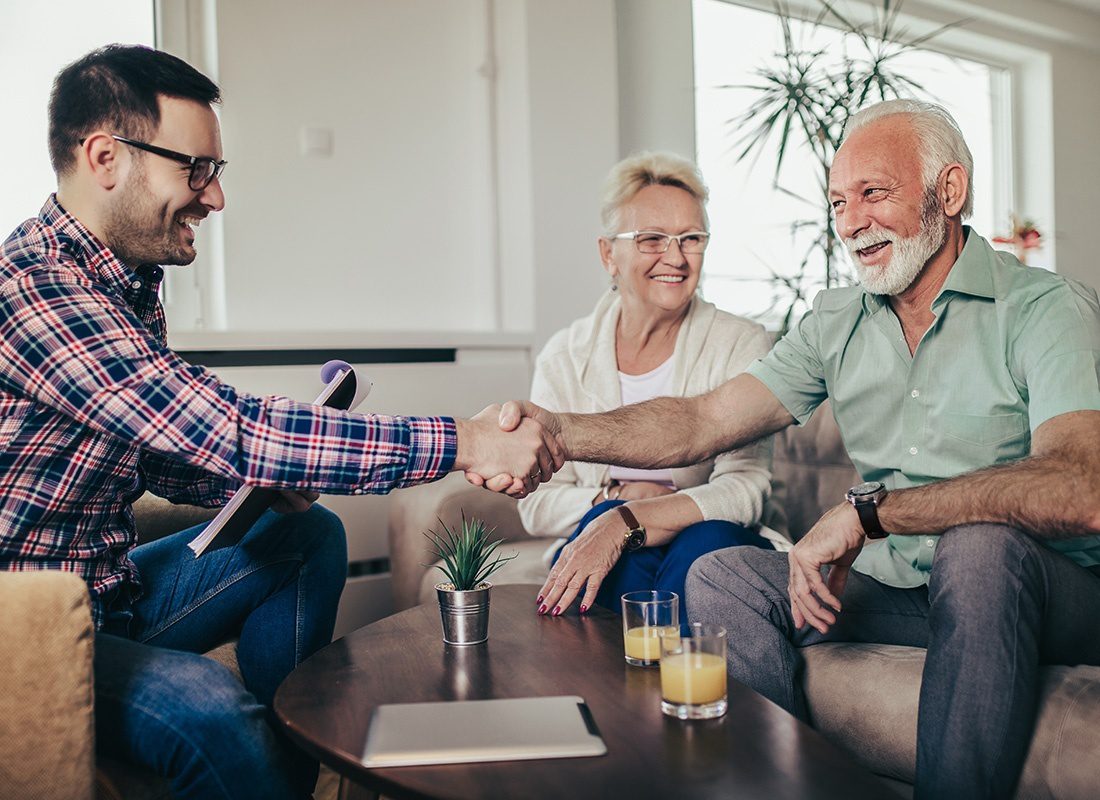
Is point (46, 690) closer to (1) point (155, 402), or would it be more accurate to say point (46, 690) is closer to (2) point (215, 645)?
(1) point (155, 402)

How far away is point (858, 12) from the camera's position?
187 inches

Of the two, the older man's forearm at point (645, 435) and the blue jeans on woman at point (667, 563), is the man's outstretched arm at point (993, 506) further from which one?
the older man's forearm at point (645, 435)

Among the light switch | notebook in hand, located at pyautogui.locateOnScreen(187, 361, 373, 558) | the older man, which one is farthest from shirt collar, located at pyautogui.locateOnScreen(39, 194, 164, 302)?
the light switch

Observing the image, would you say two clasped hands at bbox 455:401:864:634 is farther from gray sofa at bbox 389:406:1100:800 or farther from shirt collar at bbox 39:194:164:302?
shirt collar at bbox 39:194:164:302

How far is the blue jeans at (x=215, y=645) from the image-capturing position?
3.99 ft

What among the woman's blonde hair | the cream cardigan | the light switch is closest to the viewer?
the cream cardigan

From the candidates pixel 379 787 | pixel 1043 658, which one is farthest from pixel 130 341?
pixel 1043 658

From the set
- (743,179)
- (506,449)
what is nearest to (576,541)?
(506,449)

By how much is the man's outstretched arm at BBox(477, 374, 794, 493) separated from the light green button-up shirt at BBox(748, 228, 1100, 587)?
157 millimetres

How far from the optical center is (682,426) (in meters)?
1.96

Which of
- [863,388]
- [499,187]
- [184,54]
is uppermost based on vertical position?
[184,54]

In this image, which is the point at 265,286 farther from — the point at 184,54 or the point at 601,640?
the point at 601,640

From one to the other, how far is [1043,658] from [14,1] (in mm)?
3010

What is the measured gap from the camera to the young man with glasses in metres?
1.24
